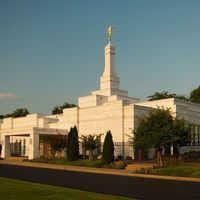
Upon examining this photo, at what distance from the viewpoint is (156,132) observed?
3331cm

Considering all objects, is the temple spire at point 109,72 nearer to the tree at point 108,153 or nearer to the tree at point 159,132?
the tree at point 108,153

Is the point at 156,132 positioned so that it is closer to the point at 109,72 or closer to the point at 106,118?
the point at 106,118

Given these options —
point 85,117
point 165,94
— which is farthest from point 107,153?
point 165,94

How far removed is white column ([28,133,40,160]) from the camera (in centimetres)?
4912

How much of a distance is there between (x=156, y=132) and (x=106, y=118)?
1866cm

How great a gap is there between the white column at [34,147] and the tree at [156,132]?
18689 mm

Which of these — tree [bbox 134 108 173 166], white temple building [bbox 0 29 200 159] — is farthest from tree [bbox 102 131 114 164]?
white temple building [bbox 0 29 200 159]

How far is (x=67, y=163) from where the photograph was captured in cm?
4088

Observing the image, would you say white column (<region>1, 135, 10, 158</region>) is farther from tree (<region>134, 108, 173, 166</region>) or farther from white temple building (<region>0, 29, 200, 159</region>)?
tree (<region>134, 108, 173, 166</region>)

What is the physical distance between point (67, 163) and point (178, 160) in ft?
37.6

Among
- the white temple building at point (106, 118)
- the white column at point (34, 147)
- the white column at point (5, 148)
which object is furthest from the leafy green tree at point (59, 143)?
the white column at point (5, 148)

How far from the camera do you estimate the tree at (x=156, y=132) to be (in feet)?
109

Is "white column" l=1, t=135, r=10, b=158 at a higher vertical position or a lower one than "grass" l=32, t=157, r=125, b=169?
higher

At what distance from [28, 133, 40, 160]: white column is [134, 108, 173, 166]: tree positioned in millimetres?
18689
